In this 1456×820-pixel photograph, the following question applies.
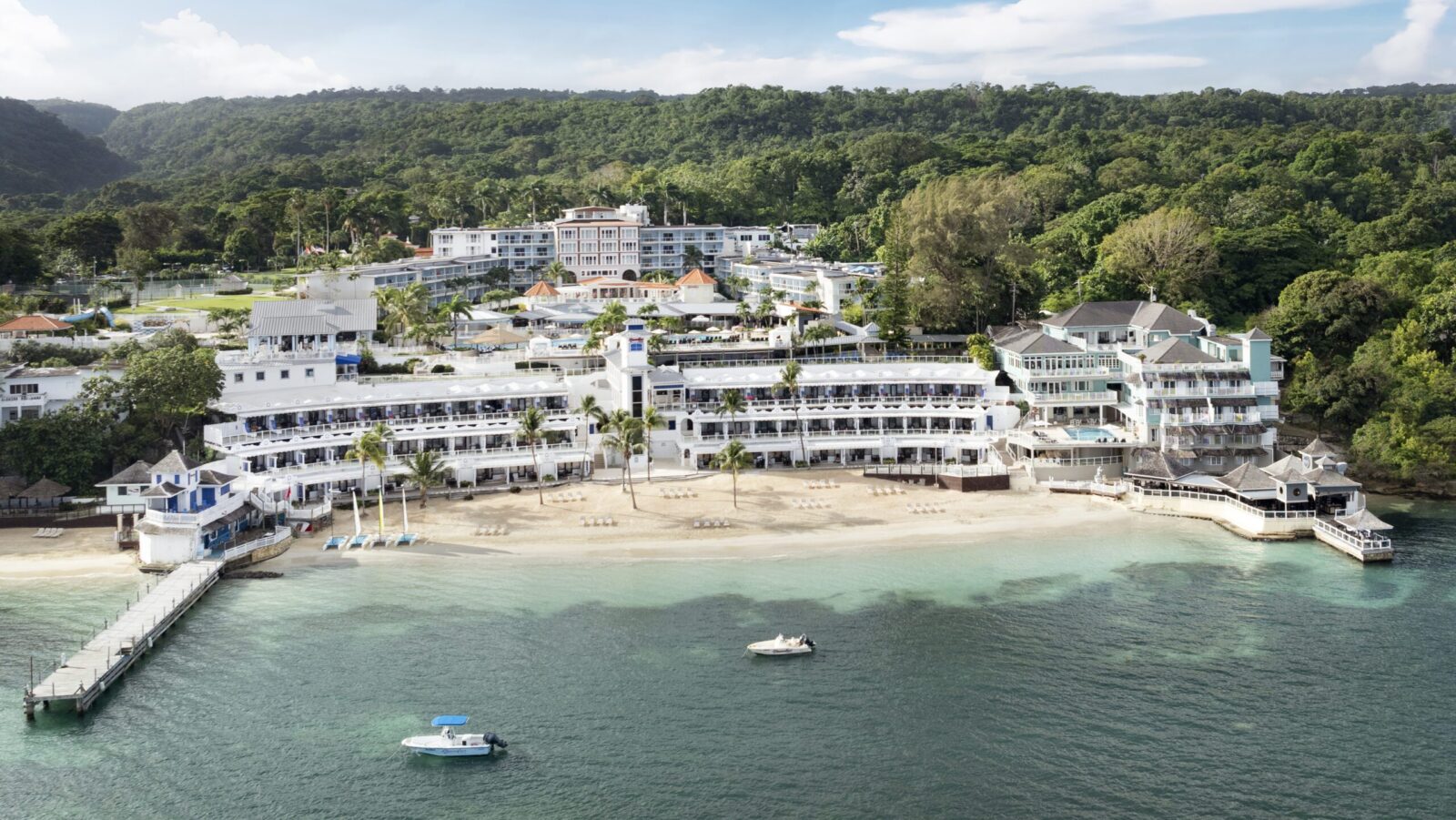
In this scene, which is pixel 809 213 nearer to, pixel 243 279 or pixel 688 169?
pixel 688 169

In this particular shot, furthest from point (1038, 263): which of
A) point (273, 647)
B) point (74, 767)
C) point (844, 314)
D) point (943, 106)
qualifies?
point (943, 106)

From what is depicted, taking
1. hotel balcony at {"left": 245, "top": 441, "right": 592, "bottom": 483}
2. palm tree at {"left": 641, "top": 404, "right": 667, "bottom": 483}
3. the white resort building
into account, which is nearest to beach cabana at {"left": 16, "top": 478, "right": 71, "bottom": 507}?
the white resort building

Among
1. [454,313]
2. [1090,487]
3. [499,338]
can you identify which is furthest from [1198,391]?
[454,313]

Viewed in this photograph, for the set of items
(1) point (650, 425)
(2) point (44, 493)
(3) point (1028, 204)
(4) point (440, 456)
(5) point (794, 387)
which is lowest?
(2) point (44, 493)

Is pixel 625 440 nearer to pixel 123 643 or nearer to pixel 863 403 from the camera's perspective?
pixel 863 403

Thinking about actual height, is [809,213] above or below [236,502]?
above
